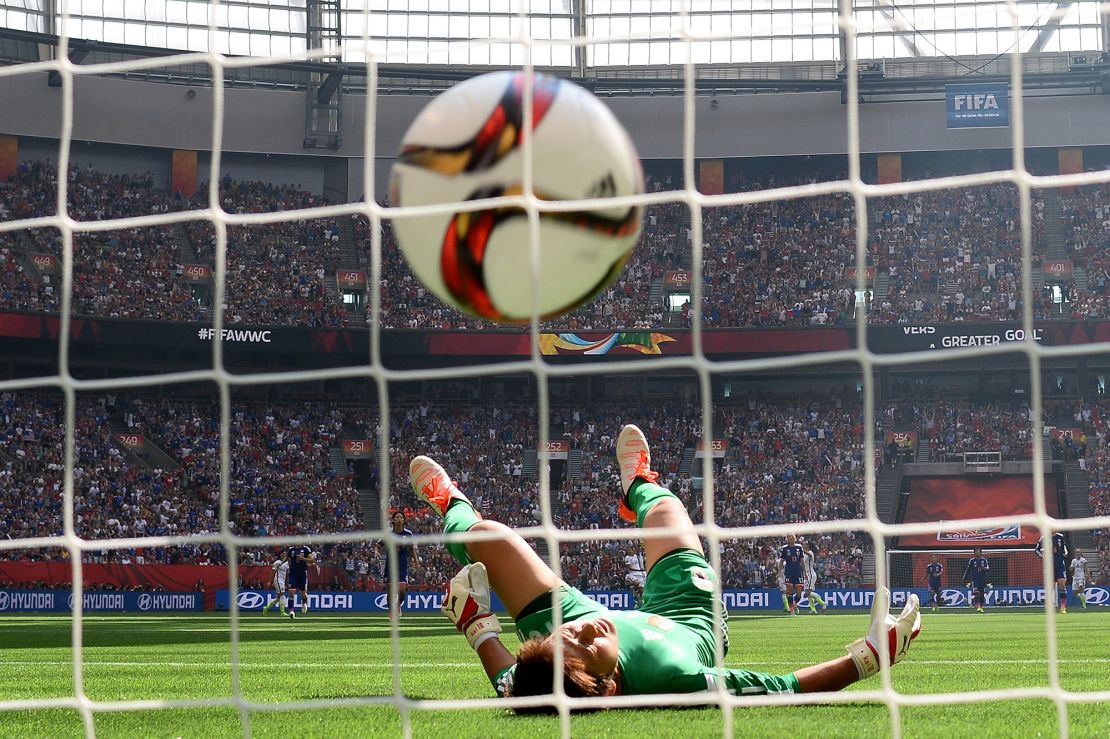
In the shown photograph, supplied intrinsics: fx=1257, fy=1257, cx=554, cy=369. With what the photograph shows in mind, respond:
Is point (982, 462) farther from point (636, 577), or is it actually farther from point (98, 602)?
point (98, 602)

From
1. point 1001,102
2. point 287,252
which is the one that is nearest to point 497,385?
point 287,252

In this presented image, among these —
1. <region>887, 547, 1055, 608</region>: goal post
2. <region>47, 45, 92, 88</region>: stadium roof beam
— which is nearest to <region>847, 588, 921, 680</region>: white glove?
<region>887, 547, 1055, 608</region>: goal post

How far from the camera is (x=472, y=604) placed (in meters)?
4.97

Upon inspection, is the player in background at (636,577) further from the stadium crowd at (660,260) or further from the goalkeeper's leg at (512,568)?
the goalkeeper's leg at (512,568)

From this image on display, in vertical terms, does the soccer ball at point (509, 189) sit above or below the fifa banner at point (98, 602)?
above

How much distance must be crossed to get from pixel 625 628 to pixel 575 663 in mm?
454

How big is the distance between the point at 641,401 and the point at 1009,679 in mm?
24455

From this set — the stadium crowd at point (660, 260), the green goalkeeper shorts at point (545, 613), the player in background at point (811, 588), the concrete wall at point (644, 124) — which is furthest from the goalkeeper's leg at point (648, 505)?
the concrete wall at point (644, 124)

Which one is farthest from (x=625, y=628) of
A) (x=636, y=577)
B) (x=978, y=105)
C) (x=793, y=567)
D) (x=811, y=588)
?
(x=978, y=105)

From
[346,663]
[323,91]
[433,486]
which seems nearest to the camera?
[433,486]

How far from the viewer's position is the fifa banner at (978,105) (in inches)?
1233

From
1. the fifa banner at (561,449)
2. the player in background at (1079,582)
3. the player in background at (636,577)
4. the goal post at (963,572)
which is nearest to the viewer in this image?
the player in background at (636,577)

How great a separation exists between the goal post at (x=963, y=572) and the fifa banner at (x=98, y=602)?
14.4 meters

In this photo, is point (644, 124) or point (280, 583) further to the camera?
point (644, 124)
